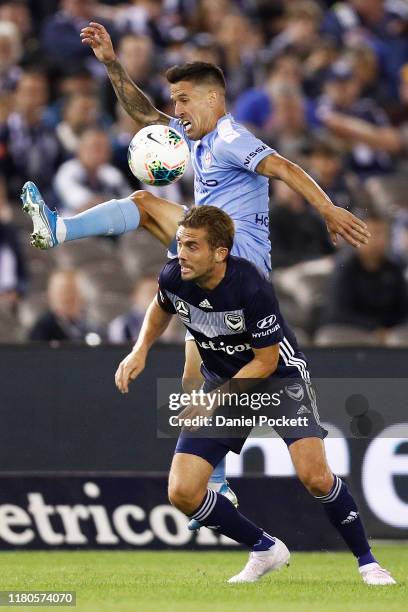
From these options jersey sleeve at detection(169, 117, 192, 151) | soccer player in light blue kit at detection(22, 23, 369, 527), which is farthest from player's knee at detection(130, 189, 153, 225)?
jersey sleeve at detection(169, 117, 192, 151)

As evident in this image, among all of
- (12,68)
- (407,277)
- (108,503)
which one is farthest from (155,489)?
(12,68)

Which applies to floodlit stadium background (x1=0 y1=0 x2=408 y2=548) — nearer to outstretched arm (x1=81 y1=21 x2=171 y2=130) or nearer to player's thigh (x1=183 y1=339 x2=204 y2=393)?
player's thigh (x1=183 y1=339 x2=204 y2=393)

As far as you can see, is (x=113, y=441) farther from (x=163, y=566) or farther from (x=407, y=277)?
(x=407, y=277)

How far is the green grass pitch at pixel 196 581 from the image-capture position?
25.4 feet

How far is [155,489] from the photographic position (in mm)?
11109

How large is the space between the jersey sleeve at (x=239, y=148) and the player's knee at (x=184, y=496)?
73.9 inches

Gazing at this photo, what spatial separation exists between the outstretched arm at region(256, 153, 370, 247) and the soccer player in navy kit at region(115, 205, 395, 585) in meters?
0.43

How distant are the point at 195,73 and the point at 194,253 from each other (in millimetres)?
1221

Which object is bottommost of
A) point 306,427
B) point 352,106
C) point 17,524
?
point 17,524

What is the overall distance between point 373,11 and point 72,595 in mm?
11840

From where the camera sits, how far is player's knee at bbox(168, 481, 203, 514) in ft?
27.7

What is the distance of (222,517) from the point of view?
8.67 m

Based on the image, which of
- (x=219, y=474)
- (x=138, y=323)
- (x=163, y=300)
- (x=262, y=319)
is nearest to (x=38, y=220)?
(x=163, y=300)

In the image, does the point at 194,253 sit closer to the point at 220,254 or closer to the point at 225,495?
the point at 220,254
